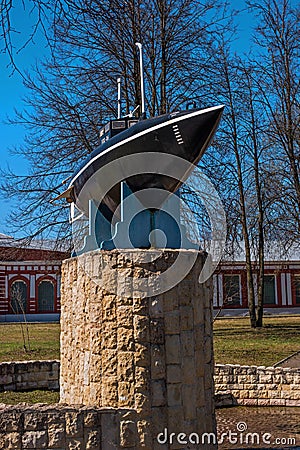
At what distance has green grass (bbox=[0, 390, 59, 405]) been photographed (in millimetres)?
10508

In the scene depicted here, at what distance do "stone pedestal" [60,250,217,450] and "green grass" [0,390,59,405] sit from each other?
4.54m

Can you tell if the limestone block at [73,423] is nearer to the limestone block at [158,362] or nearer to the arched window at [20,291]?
the limestone block at [158,362]

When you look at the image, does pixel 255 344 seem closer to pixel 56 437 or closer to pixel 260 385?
pixel 260 385

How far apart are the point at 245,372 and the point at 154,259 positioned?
18.0ft

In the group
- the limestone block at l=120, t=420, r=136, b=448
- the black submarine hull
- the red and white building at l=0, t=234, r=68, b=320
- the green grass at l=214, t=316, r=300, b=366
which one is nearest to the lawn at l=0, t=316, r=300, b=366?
the green grass at l=214, t=316, r=300, b=366

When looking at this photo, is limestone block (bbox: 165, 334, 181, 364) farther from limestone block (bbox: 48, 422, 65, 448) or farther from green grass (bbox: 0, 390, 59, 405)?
green grass (bbox: 0, 390, 59, 405)

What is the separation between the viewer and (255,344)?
16.2 meters

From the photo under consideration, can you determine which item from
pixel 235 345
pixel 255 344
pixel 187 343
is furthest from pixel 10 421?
pixel 255 344

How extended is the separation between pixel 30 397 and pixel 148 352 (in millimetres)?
5867

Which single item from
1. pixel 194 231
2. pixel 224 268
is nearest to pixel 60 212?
pixel 194 231

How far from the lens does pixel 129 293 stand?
5992mm

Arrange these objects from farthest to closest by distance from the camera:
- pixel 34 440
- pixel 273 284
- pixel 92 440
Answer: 1. pixel 273 284
2. pixel 92 440
3. pixel 34 440

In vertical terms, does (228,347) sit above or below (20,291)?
below

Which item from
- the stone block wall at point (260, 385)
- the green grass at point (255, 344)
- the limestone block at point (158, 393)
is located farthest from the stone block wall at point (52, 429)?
the green grass at point (255, 344)
